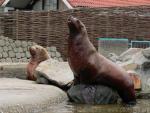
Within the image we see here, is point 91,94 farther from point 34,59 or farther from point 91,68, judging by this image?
point 34,59

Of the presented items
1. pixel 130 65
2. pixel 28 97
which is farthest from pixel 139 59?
pixel 28 97

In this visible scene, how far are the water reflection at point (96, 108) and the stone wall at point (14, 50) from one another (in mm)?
12652

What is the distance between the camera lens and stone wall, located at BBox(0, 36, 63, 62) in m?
21.3

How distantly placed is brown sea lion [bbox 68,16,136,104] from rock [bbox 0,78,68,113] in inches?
20.6

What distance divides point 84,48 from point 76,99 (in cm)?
86

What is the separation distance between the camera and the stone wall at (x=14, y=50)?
69.9 ft

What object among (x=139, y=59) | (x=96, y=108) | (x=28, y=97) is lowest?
(x=96, y=108)

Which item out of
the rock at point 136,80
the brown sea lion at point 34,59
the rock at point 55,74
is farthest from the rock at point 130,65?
the brown sea lion at point 34,59

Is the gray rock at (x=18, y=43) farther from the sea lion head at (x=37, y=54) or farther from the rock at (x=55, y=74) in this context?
the rock at (x=55, y=74)

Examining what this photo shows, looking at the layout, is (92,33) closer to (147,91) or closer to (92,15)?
(92,15)

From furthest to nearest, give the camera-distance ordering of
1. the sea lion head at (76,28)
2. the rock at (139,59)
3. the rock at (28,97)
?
1. the rock at (139,59)
2. the sea lion head at (76,28)
3. the rock at (28,97)

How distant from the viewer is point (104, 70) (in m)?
8.91

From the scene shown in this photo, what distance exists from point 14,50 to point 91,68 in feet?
42.6

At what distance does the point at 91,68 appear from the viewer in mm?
8844
